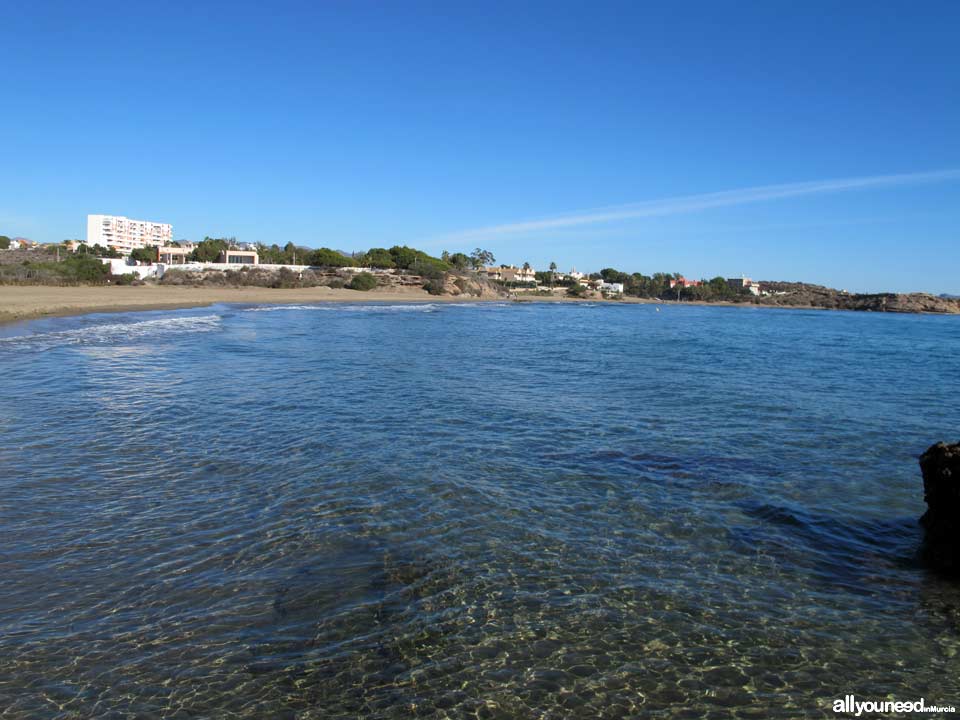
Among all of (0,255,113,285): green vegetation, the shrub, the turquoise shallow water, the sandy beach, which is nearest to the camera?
the turquoise shallow water

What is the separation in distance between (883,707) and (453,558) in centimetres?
405

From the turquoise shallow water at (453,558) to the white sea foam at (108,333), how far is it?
8747 millimetres

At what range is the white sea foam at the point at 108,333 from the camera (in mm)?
22844

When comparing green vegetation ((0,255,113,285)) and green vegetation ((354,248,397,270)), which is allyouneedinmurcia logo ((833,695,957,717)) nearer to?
green vegetation ((0,255,113,285))

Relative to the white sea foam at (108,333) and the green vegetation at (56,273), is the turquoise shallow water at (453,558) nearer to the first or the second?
the white sea foam at (108,333)

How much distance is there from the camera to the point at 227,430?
39.2ft

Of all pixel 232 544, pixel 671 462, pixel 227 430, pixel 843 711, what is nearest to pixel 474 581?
pixel 232 544

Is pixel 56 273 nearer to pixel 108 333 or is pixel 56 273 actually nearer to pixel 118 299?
pixel 118 299

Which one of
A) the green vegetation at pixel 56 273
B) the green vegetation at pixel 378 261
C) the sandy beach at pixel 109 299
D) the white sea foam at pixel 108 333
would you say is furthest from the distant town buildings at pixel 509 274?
the white sea foam at pixel 108 333

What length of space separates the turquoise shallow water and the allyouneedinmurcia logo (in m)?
0.10

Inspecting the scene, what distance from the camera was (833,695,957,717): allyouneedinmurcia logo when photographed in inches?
184

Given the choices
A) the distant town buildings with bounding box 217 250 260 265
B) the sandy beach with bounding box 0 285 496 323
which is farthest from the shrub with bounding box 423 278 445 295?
the distant town buildings with bounding box 217 250 260 265

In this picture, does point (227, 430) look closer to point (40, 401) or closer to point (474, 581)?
point (40, 401)

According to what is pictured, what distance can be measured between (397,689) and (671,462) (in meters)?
7.43
